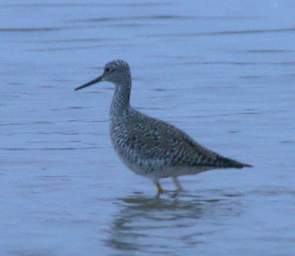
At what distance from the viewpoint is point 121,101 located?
1158 cm

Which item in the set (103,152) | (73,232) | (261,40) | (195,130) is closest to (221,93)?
(195,130)

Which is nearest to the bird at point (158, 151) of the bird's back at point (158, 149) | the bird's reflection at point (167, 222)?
the bird's back at point (158, 149)

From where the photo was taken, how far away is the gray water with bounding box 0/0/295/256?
31.4ft

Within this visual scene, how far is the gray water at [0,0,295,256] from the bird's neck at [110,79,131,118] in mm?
582

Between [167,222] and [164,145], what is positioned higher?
[164,145]

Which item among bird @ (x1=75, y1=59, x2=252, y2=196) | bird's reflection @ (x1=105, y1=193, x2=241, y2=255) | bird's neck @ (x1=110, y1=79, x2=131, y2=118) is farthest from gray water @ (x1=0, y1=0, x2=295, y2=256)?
bird's neck @ (x1=110, y1=79, x2=131, y2=118)

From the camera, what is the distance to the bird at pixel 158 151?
1080cm

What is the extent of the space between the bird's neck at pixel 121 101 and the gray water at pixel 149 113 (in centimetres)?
58

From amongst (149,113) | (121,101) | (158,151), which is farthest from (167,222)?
(149,113)

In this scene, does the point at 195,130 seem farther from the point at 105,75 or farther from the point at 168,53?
the point at 168,53

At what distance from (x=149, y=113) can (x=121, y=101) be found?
3.03m

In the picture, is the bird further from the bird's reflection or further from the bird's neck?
the bird's reflection

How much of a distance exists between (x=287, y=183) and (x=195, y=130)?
8.25 feet

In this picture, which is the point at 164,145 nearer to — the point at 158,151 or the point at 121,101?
the point at 158,151
